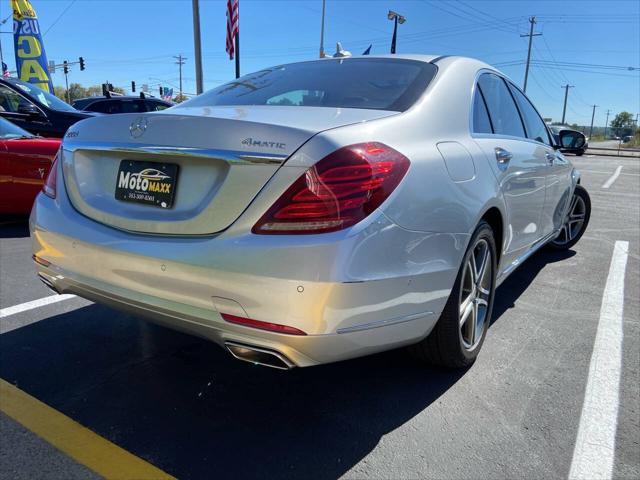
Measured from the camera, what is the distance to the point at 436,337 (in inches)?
96.6

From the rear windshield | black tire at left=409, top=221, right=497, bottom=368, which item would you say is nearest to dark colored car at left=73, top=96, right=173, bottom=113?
the rear windshield

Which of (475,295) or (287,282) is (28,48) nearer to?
(475,295)

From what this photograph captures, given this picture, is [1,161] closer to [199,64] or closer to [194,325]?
[194,325]

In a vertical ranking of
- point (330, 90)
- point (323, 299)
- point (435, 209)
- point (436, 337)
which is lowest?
point (436, 337)

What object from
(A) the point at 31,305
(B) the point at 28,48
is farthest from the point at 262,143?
(B) the point at 28,48

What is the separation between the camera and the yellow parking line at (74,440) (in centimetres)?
191

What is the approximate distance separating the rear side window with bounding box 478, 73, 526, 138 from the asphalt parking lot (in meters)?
1.29

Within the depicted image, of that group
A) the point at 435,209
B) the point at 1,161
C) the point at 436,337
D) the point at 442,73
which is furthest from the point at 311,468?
the point at 1,161

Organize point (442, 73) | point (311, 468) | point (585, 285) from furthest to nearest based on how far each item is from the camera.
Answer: point (585, 285) → point (442, 73) → point (311, 468)

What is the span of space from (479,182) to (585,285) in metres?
2.49

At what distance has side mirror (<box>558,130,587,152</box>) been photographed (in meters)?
4.81

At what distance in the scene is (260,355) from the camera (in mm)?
1895

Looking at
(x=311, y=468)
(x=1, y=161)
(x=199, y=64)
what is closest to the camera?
(x=311, y=468)

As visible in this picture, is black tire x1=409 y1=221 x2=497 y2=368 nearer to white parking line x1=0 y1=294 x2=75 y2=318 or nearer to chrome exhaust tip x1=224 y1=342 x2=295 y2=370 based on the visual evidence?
chrome exhaust tip x1=224 y1=342 x2=295 y2=370
